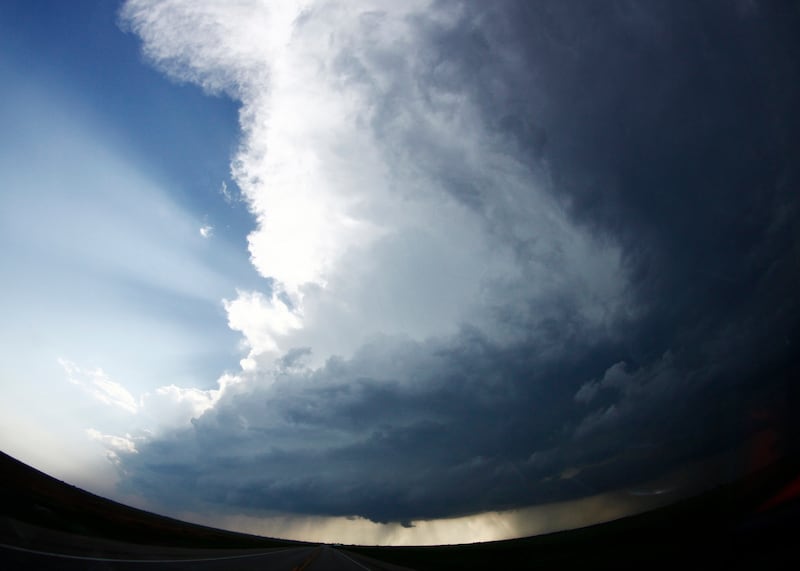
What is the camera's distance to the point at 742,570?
8.19 metres

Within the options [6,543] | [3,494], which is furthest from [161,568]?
[3,494]

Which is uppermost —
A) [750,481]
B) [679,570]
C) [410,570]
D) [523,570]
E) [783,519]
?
[750,481]

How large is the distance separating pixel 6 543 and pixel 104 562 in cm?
308

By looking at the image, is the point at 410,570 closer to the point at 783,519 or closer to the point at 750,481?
the point at 750,481

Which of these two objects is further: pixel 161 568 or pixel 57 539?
pixel 57 539

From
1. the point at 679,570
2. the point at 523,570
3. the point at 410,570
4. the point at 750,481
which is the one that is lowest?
the point at 410,570

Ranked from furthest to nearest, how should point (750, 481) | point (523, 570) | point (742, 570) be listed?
1. point (523, 570)
2. point (750, 481)
3. point (742, 570)

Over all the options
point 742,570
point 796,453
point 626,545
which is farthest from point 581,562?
point 742,570

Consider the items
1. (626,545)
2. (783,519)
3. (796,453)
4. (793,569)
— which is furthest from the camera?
(626,545)

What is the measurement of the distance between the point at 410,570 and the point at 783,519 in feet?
134

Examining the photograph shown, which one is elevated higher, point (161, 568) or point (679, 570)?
point (679, 570)

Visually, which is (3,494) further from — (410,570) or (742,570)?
(742,570)

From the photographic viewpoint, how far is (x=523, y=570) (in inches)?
1009

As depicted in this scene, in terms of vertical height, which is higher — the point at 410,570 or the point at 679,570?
the point at 679,570
